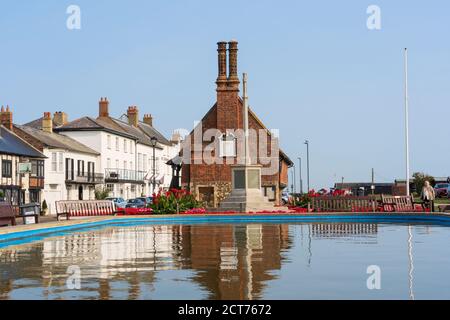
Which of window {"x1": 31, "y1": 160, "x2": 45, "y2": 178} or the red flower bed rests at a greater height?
window {"x1": 31, "y1": 160, "x2": 45, "y2": 178}

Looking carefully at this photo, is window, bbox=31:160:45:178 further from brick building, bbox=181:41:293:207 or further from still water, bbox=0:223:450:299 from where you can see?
still water, bbox=0:223:450:299

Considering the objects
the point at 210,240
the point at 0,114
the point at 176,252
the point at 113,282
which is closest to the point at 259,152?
the point at 0,114

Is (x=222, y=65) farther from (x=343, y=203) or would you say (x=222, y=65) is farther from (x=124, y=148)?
(x=124, y=148)

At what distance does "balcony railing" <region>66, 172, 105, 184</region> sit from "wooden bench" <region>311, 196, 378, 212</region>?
37.2 meters

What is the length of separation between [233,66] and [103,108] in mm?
32606

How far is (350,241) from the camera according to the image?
18375mm

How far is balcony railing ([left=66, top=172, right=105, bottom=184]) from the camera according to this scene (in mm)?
66312

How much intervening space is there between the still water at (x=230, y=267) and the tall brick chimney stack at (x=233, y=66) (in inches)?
1285

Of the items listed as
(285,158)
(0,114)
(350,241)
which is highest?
(0,114)

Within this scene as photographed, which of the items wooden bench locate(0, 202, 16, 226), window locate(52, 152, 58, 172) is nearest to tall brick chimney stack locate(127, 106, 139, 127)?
window locate(52, 152, 58, 172)

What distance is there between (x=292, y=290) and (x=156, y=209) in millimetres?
25071

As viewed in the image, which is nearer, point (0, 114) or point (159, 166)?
point (0, 114)

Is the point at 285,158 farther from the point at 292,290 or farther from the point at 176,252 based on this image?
the point at 292,290

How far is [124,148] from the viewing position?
7944 cm
